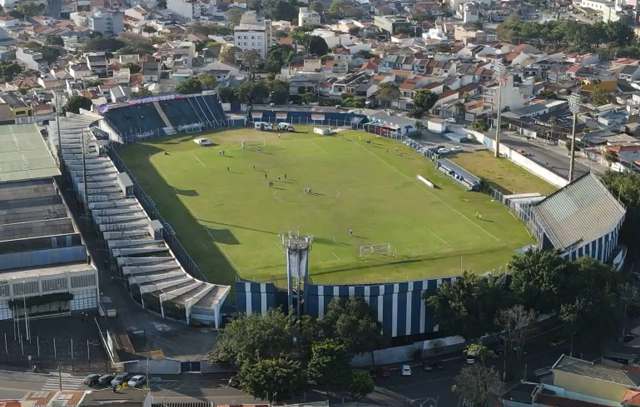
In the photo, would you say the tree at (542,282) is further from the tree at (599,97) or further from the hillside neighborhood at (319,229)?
the tree at (599,97)

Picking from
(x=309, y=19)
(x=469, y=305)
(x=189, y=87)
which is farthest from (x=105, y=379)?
(x=309, y=19)

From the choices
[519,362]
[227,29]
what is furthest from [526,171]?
[227,29]

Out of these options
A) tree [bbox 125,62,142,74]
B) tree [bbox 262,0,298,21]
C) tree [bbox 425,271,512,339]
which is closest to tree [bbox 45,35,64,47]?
tree [bbox 125,62,142,74]

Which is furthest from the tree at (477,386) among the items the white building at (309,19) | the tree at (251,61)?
the white building at (309,19)

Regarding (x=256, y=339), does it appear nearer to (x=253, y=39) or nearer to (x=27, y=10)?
(x=253, y=39)

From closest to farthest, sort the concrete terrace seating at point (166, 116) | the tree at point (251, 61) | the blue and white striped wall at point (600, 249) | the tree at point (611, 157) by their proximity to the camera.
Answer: the blue and white striped wall at point (600, 249) → the tree at point (611, 157) → the concrete terrace seating at point (166, 116) → the tree at point (251, 61)
